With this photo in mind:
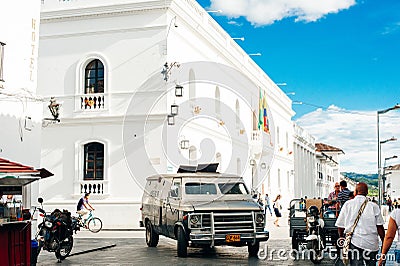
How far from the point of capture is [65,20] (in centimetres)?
2791

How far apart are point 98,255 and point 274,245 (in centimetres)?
590

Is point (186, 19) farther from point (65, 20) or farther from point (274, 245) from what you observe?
point (274, 245)

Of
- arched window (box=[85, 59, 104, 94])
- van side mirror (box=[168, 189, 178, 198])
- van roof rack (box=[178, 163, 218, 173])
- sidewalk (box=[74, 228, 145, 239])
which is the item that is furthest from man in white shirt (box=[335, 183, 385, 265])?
arched window (box=[85, 59, 104, 94])

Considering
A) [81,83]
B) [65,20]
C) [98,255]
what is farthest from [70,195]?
[98,255]

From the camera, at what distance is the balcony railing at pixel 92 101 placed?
27.0m

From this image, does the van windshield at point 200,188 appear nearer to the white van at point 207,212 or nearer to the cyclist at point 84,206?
the white van at point 207,212

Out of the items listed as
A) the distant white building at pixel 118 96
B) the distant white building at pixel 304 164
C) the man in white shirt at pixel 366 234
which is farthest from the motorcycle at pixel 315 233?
the distant white building at pixel 304 164

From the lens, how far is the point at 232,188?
52.5 ft

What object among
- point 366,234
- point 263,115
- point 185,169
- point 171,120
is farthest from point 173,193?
point 263,115

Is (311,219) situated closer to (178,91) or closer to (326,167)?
(178,91)

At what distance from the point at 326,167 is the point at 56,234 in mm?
75811

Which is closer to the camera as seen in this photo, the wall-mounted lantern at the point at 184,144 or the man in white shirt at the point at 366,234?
the man in white shirt at the point at 366,234

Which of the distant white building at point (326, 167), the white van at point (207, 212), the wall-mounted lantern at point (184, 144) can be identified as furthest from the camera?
the distant white building at point (326, 167)

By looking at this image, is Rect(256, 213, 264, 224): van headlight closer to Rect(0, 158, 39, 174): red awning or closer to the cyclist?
Rect(0, 158, 39, 174): red awning
